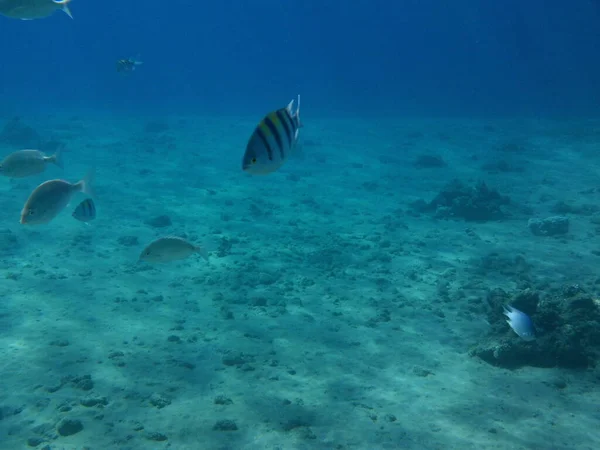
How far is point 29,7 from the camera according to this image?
6098mm

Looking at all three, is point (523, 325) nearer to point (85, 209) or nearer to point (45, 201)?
point (45, 201)

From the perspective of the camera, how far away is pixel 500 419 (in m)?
5.66

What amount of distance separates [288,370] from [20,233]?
10.9 meters

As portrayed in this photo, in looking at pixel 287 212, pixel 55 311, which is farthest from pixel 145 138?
pixel 55 311

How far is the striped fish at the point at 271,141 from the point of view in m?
3.01

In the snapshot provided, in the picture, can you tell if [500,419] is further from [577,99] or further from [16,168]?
[577,99]

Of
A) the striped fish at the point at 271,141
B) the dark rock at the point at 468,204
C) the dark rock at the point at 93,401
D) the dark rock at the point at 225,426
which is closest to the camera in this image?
the striped fish at the point at 271,141

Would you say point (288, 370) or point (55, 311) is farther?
point (55, 311)

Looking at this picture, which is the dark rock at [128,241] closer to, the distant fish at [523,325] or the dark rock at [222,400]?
the dark rock at [222,400]

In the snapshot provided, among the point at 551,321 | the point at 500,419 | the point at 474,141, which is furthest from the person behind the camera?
the point at 474,141

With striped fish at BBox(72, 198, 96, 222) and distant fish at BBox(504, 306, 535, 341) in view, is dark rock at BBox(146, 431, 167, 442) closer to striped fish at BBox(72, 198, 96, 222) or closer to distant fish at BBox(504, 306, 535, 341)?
striped fish at BBox(72, 198, 96, 222)

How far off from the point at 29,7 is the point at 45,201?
10.1 feet

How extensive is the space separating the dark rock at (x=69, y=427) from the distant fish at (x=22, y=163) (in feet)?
14.7

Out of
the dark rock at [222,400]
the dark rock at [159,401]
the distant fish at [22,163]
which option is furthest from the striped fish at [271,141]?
the distant fish at [22,163]
